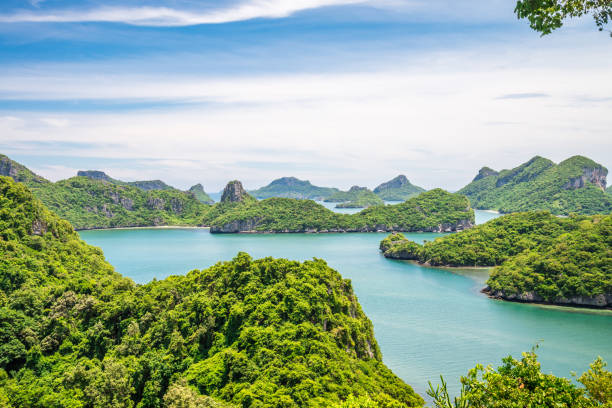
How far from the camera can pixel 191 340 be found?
78.5 ft

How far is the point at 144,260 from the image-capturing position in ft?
236

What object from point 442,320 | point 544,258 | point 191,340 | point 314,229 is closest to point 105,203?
point 314,229

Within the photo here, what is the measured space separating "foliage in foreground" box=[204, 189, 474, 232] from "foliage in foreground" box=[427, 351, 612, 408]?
109328 millimetres

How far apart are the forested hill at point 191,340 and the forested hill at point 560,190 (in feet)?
445

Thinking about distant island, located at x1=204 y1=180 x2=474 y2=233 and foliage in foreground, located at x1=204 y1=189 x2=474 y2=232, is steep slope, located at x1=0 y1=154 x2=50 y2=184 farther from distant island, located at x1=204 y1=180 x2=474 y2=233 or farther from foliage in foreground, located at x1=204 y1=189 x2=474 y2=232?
foliage in foreground, located at x1=204 y1=189 x2=474 y2=232

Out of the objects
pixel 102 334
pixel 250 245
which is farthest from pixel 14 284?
pixel 250 245

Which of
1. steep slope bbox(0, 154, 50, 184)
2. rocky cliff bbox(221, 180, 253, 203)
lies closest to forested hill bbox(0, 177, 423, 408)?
steep slope bbox(0, 154, 50, 184)

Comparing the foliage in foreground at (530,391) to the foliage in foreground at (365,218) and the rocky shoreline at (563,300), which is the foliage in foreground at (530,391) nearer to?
the rocky shoreline at (563,300)

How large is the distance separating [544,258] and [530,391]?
44.3 metres

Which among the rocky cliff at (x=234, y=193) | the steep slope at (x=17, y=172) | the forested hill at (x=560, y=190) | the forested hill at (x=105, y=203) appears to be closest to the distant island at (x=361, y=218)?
the rocky cliff at (x=234, y=193)

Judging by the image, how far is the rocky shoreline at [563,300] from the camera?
41875 millimetres

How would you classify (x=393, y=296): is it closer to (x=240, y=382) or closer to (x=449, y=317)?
(x=449, y=317)

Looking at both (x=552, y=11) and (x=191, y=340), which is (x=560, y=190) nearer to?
(x=191, y=340)

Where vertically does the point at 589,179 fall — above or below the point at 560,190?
above
